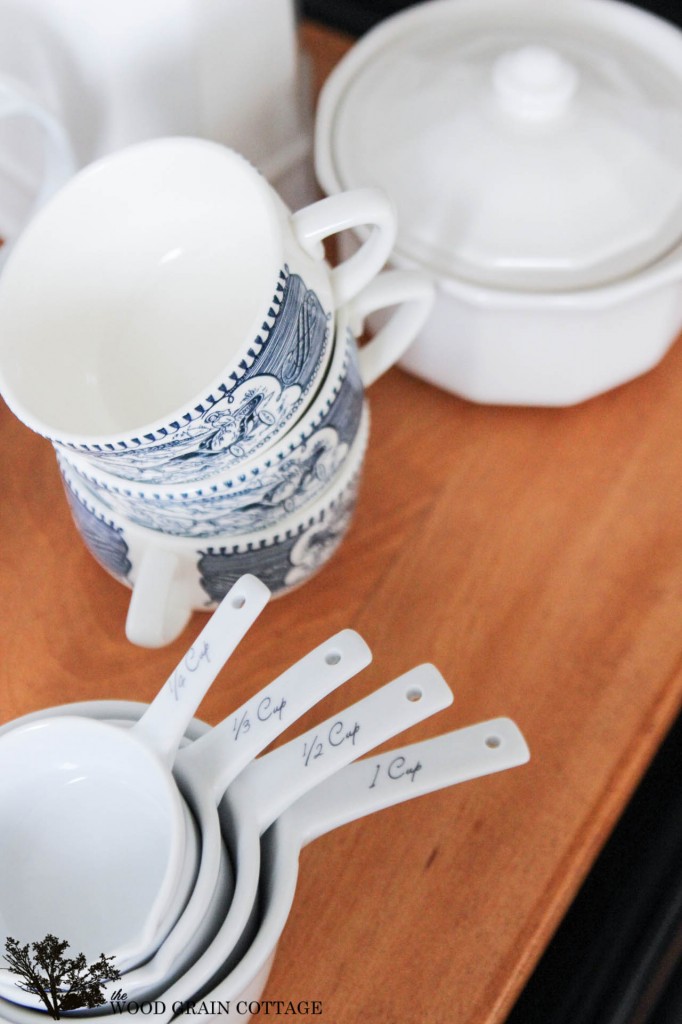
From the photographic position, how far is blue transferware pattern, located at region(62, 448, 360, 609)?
16.3 inches

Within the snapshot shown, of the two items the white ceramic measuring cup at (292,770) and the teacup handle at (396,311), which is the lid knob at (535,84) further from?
the white ceramic measuring cup at (292,770)

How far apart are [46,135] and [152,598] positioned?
0.24m

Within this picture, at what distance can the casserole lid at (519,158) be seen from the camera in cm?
45

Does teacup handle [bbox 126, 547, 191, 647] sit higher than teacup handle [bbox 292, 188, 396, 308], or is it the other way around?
teacup handle [bbox 292, 188, 396, 308]

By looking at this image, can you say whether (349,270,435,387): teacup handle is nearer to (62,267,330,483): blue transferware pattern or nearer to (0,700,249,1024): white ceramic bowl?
(62,267,330,483): blue transferware pattern

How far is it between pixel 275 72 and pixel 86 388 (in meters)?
0.22

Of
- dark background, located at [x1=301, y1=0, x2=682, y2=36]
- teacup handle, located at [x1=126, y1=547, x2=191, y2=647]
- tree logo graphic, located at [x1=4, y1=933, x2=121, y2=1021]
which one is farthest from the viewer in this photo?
dark background, located at [x1=301, y1=0, x2=682, y2=36]

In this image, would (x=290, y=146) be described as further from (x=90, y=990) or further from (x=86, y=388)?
(x=90, y=990)

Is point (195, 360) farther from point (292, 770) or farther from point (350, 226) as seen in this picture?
point (292, 770)

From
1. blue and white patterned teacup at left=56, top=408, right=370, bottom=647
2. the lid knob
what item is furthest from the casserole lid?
blue and white patterned teacup at left=56, top=408, right=370, bottom=647

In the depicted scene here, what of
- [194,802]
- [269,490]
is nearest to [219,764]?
[194,802]

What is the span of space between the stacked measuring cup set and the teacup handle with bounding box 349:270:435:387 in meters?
0.17

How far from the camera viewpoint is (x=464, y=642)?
1.52 feet

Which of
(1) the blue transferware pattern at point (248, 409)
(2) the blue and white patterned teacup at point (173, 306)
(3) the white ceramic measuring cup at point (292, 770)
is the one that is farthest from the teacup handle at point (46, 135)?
(3) the white ceramic measuring cup at point (292, 770)
